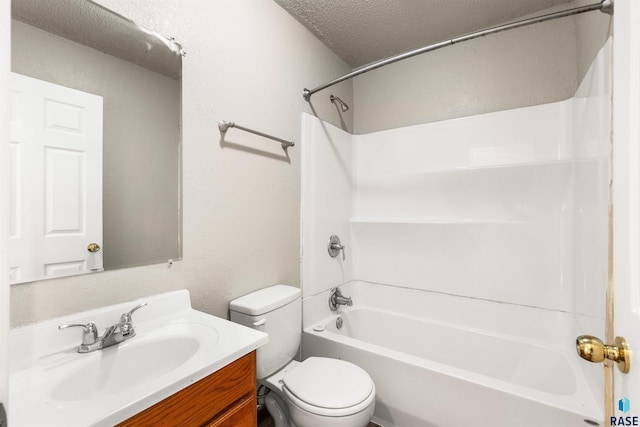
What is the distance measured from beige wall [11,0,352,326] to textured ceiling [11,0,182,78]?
0.05m

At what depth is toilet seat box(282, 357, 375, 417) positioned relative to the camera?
1201 millimetres

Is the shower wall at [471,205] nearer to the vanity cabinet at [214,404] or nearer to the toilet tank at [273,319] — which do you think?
the toilet tank at [273,319]

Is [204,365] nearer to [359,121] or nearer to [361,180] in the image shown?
[361,180]

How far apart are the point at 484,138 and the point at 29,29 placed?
7.68 feet

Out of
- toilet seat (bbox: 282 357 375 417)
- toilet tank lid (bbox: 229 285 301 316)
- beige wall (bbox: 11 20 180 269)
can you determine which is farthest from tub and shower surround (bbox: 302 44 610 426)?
beige wall (bbox: 11 20 180 269)

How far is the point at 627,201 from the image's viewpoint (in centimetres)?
52

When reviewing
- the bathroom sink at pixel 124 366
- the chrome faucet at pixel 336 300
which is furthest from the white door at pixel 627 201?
the chrome faucet at pixel 336 300

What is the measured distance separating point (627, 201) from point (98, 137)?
1.48 m

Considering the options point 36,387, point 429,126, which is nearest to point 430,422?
point 36,387

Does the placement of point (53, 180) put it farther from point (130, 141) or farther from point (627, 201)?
point (627, 201)

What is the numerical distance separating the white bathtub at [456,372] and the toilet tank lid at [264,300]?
0.40 metres

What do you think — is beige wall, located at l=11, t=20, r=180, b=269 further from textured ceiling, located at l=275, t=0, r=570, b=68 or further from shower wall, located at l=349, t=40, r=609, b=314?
shower wall, located at l=349, t=40, r=609, b=314

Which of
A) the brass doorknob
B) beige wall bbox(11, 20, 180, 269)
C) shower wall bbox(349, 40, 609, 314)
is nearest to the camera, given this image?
the brass doorknob

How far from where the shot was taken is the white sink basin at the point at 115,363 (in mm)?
628
